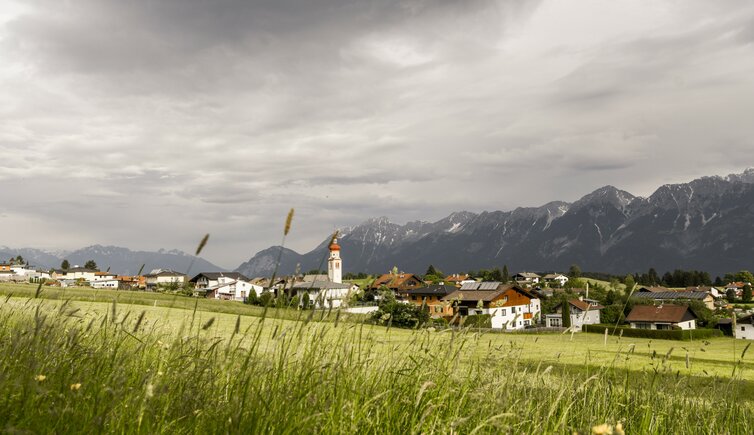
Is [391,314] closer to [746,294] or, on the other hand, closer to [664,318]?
[664,318]

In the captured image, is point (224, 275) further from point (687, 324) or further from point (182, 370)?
point (182, 370)

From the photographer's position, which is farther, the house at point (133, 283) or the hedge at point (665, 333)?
the hedge at point (665, 333)

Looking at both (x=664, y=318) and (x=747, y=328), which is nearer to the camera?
(x=747, y=328)

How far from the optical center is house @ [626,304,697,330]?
293ft

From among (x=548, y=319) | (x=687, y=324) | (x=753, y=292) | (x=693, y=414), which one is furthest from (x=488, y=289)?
(x=753, y=292)

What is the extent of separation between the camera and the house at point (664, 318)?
8944 cm

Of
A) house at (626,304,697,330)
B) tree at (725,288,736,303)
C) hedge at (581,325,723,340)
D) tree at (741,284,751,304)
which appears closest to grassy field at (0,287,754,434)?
hedge at (581,325,723,340)

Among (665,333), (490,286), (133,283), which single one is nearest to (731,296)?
(490,286)

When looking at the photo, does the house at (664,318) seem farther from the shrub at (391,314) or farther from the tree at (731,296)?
the shrub at (391,314)

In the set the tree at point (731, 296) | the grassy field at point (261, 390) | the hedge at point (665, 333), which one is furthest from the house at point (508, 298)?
A: the grassy field at point (261, 390)

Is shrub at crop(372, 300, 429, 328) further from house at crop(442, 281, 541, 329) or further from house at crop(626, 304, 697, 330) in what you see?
house at crop(626, 304, 697, 330)

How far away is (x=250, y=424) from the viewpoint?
3.07 m

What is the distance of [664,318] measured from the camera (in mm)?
90938

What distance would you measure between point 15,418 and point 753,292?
20406 centimetres
